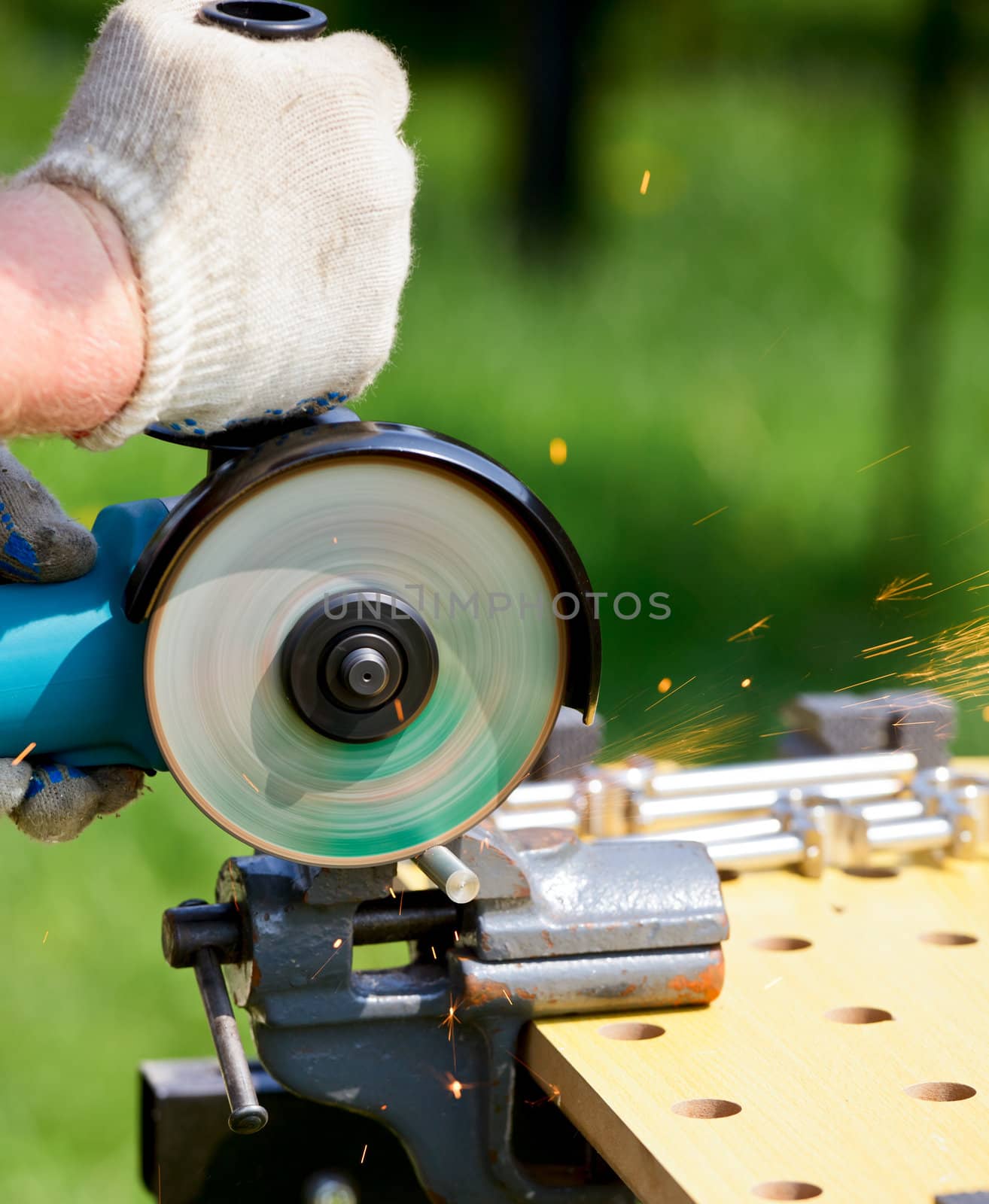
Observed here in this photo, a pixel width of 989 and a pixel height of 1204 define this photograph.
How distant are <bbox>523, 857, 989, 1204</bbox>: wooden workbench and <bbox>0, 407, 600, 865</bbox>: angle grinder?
225 millimetres

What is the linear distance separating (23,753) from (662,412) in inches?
126

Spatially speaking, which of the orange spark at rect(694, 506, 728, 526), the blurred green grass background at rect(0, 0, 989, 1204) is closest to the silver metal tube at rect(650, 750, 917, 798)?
the blurred green grass background at rect(0, 0, 989, 1204)

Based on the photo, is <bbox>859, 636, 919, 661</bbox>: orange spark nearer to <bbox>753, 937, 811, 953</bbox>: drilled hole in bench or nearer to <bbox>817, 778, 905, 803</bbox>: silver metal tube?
<bbox>817, 778, 905, 803</bbox>: silver metal tube

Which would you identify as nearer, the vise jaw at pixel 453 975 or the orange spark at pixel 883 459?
the vise jaw at pixel 453 975

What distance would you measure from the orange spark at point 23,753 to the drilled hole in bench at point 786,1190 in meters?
0.57

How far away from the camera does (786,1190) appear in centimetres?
92

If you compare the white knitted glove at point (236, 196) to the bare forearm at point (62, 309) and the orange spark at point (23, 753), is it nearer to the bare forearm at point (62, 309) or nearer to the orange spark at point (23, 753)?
the bare forearm at point (62, 309)

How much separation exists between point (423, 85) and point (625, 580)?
2184 mm

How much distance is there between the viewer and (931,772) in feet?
4.92

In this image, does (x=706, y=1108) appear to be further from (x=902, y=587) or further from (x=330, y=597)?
(x=902, y=587)

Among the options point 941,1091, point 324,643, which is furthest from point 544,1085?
point 324,643

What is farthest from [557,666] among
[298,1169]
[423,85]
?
[423,85]

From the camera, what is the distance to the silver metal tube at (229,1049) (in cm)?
100

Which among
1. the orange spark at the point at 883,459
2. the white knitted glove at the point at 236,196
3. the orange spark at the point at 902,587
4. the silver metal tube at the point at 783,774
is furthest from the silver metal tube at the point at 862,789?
the orange spark at the point at 883,459
